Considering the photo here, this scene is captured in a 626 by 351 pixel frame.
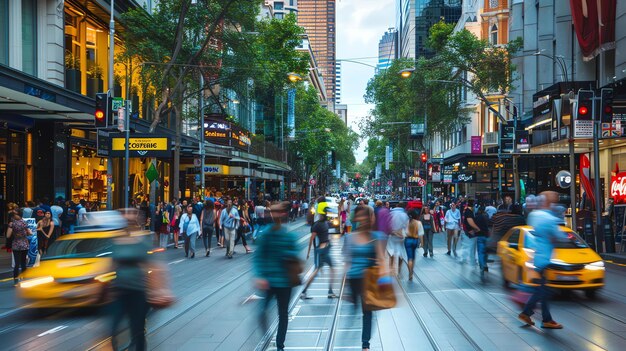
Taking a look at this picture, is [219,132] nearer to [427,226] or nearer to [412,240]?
[427,226]

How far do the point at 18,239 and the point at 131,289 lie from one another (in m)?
10.2

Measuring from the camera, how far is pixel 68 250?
12.2 metres

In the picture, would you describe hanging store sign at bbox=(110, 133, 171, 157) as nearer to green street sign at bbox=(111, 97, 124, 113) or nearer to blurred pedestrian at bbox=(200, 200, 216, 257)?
green street sign at bbox=(111, 97, 124, 113)

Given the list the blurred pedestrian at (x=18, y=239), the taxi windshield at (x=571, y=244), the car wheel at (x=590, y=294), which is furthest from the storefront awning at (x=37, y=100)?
the car wheel at (x=590, y=294)

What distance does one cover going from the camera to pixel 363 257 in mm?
8219

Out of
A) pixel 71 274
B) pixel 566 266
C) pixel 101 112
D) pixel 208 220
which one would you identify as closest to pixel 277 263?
pixel 71 274

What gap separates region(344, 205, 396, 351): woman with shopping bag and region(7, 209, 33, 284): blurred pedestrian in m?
10.1

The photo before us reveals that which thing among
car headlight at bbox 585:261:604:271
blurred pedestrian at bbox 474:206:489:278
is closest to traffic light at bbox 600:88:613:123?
blurred pedestrian at bbox 474:206:489:278

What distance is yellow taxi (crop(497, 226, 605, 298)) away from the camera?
1270 cm

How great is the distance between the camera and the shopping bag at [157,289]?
7043 mm

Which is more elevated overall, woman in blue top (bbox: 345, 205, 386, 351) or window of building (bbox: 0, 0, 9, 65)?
window of building (bbox: 0, 0, 9, 65)

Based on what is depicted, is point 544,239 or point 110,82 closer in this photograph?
point 544,239

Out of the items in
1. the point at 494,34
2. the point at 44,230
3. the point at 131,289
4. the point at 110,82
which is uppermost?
the point at 494,34

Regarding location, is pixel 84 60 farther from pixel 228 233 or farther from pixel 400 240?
pixel 400 240
